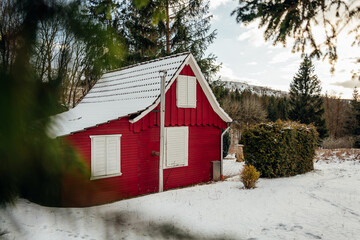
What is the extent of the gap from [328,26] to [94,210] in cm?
479

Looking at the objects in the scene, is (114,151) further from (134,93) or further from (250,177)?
(250,177)

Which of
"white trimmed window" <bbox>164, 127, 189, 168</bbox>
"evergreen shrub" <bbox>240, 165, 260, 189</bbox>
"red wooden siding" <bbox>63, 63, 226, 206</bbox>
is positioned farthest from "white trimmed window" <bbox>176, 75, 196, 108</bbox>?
"evergreen shrub" <bbox>240, 165, 260, 189</bbox>

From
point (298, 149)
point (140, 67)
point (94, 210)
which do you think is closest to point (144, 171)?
point (140, 67)

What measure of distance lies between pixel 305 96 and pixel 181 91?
38.1 m

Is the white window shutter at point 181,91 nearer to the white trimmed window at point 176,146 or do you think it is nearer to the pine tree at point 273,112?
the white trimmed window at point 176,146

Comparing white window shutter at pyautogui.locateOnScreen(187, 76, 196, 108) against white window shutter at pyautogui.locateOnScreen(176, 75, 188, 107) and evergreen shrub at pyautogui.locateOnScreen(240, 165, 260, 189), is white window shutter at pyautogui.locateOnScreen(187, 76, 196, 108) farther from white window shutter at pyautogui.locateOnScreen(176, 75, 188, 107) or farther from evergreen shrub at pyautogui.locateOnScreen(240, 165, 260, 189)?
evergreen shrub at pyautogui.locateOnScreen(240, 165, 260, 189)

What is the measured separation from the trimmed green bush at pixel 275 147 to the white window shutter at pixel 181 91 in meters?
3.37

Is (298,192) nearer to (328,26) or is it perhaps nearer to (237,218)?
(237,218)

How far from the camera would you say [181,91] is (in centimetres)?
1077

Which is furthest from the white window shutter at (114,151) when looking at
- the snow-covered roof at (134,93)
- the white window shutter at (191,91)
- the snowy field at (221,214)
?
the white window shutter at (191,91)

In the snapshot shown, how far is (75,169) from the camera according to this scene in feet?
2.58

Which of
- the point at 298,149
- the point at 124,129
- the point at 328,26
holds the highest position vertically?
the point at 328,26

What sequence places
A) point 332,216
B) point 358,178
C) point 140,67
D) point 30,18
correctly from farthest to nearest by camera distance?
point 140,67 < point 358,178 < point 332,216 < point 30,18

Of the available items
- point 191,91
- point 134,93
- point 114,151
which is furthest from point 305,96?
point 114,151
